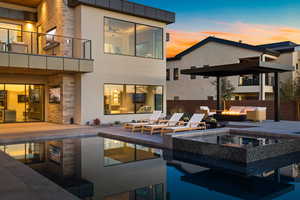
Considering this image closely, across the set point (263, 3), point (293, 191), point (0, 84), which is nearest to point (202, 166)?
point (293, 191)

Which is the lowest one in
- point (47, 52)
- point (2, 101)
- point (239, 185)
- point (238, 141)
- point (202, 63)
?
point (239, 185)

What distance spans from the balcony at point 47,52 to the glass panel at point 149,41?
376cm

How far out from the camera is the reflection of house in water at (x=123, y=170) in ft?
16.7

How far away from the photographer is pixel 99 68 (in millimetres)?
15484

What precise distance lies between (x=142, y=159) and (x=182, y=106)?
1629 centimetres

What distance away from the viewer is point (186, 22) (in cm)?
2962

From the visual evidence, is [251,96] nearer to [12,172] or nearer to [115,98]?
[115,98]

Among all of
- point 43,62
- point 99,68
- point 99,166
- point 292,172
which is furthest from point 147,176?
point 99,68

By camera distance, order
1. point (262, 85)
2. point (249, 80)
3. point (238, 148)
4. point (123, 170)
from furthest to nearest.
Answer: point (249, 80) → point (262, 85) → point (238, 148) → point (123, 170)

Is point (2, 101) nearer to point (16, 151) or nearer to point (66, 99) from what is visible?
point (66, 99)

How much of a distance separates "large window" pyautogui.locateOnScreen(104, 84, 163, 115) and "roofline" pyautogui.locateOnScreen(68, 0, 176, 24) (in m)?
4.49

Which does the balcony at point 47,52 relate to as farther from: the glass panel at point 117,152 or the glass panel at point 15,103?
the glass panel at point 117,152

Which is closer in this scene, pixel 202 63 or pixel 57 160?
pixel 57 160

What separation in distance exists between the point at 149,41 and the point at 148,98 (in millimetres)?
3805
